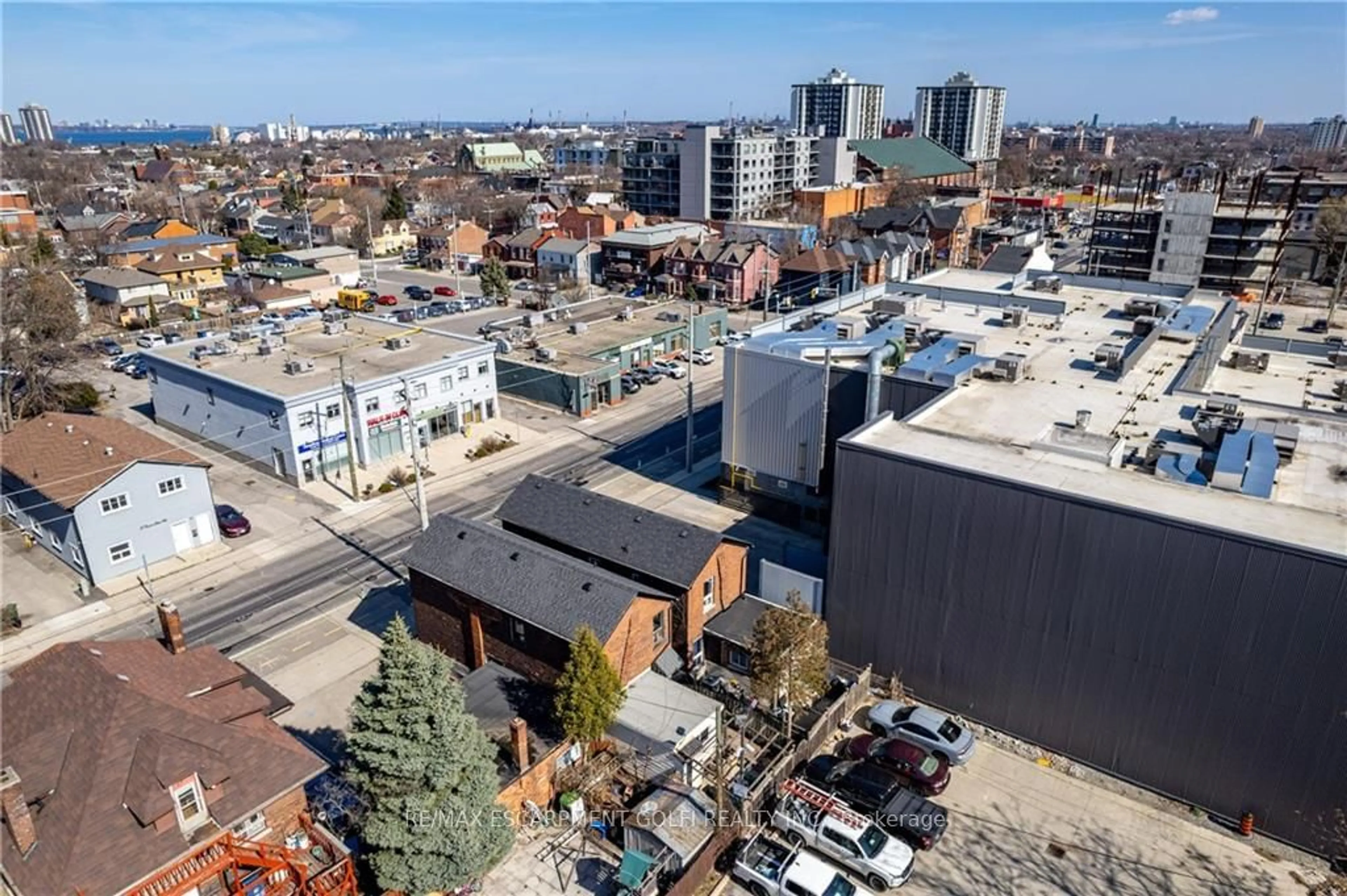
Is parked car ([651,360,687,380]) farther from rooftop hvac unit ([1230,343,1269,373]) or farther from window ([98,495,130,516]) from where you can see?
window ([98,495,130,516])

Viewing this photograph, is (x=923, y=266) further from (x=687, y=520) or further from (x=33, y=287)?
(x=33, y=287)

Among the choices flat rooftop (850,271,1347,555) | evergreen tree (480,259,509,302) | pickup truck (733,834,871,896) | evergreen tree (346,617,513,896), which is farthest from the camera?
evergreen tree (480,259,509,302)

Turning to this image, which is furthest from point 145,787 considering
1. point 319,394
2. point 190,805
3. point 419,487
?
point 319,394

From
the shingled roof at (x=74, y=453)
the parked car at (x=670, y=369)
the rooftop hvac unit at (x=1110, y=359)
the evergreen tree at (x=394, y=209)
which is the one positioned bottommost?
the parked car at (x=670, y=369)

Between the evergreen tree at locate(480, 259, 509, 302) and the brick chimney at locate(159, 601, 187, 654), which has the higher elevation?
the evergreen tree at locate(480, 259, 509, 302)

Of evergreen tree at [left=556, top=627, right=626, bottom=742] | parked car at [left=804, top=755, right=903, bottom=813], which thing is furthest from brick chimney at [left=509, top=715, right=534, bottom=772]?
parked car at [left=804, top=755, right=903, bottom=813]

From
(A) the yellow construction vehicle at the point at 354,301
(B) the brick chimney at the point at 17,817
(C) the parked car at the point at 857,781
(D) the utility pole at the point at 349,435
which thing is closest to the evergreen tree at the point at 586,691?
(C) the parked car at the point at 857,781

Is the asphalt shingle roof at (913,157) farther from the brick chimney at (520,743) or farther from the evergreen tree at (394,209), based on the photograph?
the brick chimney at (520,743)
